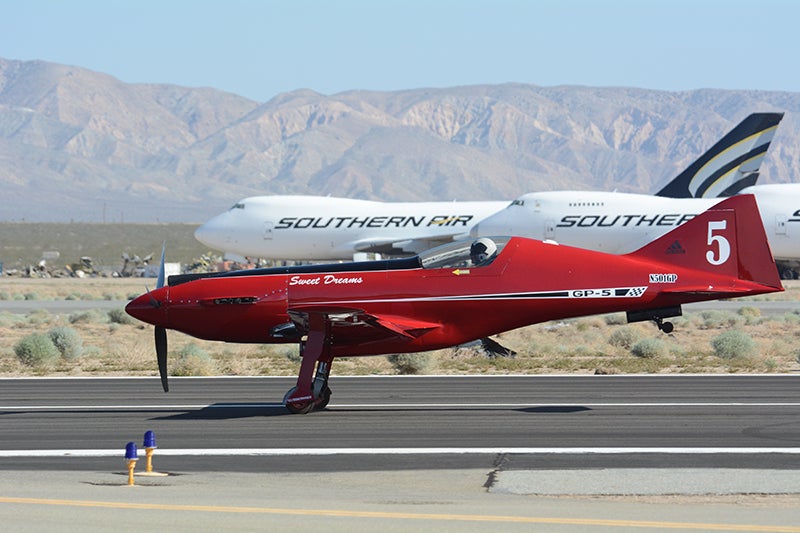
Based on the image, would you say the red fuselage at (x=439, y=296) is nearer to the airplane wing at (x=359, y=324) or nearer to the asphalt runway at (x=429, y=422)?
the airplane wing at (x=359, y=324)

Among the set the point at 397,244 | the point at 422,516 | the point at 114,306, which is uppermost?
the point at 397,244

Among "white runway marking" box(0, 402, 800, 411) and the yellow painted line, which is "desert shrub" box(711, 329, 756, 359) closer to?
"white runway marking" box(0, 402, 800, 411)

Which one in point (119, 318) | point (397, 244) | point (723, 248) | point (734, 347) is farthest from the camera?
point (397, 244)

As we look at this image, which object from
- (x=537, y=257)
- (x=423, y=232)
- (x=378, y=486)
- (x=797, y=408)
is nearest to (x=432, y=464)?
(x=378, y=486)

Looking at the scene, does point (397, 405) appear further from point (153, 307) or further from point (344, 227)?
point (344, 227)

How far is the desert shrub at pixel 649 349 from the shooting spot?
26438 millimetres

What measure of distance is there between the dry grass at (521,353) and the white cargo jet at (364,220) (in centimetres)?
1998

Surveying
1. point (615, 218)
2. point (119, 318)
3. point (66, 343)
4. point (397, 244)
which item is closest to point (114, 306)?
point (119, 318)

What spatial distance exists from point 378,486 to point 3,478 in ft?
12.2

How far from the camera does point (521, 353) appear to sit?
2770 centimetres

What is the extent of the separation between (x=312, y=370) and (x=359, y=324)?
2.93ft

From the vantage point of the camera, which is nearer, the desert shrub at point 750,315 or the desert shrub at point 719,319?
the desert shrub at point 719,319

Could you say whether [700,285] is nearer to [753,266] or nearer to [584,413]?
[753,266]

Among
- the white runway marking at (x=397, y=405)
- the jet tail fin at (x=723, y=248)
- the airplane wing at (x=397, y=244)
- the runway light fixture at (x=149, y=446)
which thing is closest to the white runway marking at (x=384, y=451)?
the runway light fixture at (x=149, y=446)
